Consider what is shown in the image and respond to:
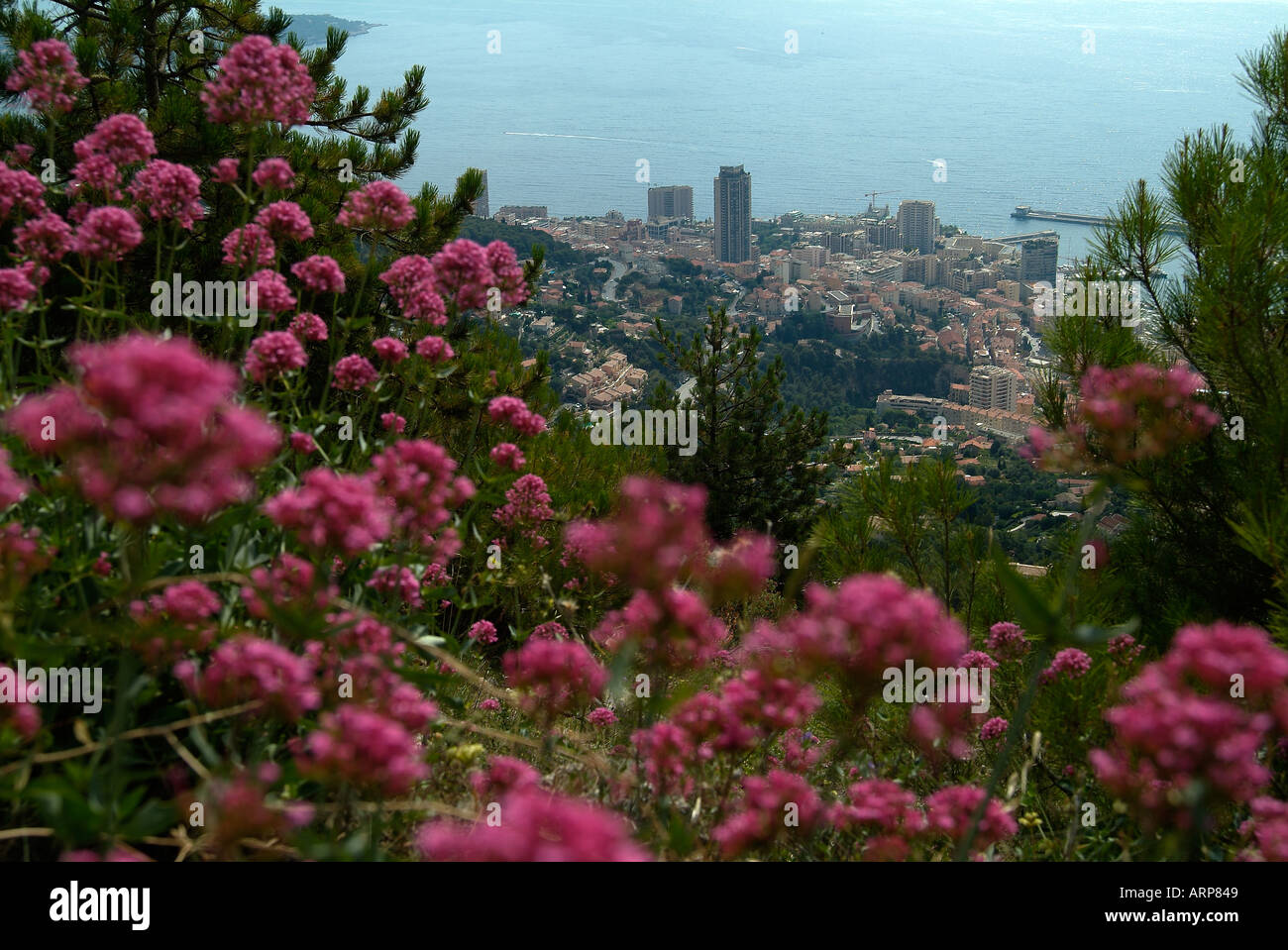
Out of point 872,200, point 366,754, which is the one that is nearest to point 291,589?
point 366,754

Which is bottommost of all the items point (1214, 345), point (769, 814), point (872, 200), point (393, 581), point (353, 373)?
point (769, 814)

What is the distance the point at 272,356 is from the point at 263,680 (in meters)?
1.23

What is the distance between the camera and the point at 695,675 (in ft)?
11.0

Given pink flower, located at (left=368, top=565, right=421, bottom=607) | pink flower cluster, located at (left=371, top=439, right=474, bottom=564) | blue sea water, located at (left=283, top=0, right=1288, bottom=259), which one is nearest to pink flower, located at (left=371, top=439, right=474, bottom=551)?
pink flower cluster, located at (left=371, top=439, right=474, bottom=564)

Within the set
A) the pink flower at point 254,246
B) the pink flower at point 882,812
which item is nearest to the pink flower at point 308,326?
the pink flower at point 254,246

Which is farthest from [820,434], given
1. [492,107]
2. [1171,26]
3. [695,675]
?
[1171,26]

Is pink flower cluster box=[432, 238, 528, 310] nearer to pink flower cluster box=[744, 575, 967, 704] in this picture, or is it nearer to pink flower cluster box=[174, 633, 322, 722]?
pink flower cluster box=[174, 633, 322, 722]

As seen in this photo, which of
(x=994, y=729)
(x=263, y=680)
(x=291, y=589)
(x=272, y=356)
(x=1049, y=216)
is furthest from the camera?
(x=1049, y=216)

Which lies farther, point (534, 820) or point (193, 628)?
point (193, 628)

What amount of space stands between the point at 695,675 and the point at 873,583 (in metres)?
2.05

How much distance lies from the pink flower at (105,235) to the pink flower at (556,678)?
69.8 inches

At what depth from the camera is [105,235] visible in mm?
2623

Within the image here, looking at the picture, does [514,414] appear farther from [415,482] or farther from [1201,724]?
[1201,724]
